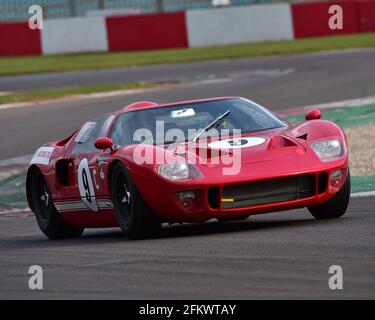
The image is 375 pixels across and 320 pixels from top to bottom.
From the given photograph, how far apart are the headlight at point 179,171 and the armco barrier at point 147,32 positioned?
24.7 meters

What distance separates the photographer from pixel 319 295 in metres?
5.32

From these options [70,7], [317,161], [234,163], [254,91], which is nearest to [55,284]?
[234,163]

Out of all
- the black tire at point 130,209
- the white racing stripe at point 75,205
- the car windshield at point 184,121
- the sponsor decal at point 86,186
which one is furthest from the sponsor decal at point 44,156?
the black tire at point 130,209

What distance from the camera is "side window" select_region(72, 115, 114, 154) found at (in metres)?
9.07

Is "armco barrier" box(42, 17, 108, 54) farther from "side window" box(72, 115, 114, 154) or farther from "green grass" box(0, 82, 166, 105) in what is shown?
"side window" box(72, 115, 114, 154)

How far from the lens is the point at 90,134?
927cm

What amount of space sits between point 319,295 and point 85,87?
721 inches

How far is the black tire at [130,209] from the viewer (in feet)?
25.8

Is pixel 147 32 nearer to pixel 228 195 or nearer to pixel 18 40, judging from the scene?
pixel 18 40

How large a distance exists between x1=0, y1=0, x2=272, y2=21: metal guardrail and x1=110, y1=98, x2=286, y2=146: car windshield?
25.8m

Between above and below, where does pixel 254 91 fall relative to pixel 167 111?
below

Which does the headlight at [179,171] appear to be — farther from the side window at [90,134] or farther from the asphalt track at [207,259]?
the side window at [90,134]

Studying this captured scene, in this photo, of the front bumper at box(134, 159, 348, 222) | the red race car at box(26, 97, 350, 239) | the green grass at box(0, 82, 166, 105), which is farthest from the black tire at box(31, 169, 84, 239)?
the green grass at box(0, 82, 166, 105)
